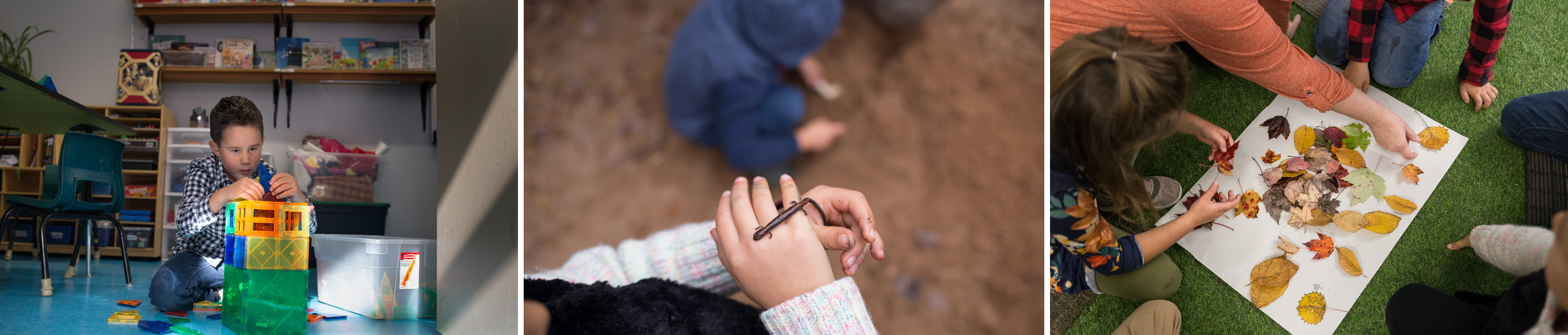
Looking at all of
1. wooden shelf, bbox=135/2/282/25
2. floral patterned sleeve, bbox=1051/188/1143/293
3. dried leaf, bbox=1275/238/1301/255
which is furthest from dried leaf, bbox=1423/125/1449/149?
wooden shelf, bbox=135/2/282/25

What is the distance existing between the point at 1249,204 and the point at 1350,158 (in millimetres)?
144

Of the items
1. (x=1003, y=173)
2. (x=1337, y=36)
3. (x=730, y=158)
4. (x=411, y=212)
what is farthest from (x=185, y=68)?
(x=1337, y=36)

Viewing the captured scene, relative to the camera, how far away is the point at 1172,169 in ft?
3.48

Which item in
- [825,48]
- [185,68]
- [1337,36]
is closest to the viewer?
[1337,36]

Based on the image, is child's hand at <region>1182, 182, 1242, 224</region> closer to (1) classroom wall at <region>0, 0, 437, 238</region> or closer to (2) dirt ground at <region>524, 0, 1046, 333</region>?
(2) dirt ground at <region>524, 0, 1046, 333</region>

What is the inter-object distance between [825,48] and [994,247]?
40 centimetres

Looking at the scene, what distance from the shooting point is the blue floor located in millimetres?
1247

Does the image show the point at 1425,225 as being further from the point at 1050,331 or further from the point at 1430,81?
the point at 1050,331

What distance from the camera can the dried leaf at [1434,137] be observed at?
3.16 feet

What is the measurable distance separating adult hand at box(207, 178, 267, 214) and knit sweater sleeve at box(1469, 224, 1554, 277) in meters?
1.73

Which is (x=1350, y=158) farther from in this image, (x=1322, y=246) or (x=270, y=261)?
(x=270, y=261)

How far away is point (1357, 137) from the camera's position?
98cm

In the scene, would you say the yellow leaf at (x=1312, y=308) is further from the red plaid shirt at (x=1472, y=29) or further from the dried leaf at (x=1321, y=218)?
the red plaid shirt at (x=1472, y=29)

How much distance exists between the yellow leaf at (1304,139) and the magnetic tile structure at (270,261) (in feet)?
5.00
